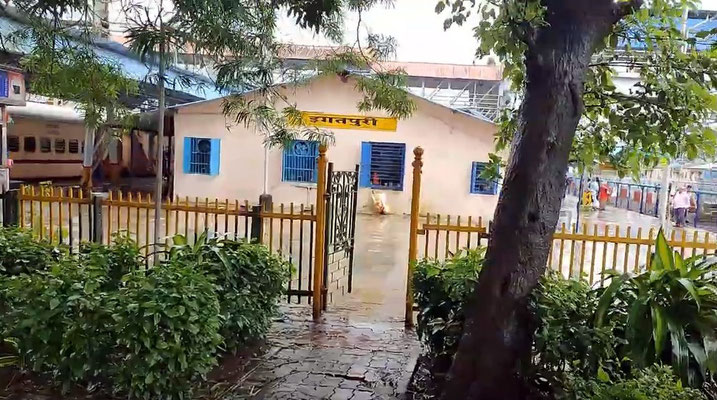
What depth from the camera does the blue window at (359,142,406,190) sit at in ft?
52.5

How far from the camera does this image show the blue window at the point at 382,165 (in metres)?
16.0

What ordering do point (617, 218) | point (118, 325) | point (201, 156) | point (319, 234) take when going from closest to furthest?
1. point (118, 325)
2. point (319, 234)
3. point (201, 156)
4. point (617, 218)

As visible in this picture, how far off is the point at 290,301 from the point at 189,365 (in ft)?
9.52

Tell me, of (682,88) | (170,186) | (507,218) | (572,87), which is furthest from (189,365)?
(170,186)

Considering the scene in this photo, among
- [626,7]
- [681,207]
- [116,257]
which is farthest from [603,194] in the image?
[116,257]

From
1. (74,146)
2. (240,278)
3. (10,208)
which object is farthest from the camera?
(74,146)

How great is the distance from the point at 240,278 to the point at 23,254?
1652mm

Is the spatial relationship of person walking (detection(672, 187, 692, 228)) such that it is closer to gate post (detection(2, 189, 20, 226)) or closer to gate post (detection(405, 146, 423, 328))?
gate post (detection(405, 146, 423, 328))

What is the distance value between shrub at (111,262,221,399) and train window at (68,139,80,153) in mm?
20940

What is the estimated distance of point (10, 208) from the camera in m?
6.26

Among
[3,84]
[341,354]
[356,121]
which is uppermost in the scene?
[356,121]

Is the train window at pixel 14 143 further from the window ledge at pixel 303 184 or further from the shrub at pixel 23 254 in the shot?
the shrub at pixel 23 254

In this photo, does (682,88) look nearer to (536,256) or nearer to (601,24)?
(601,24)

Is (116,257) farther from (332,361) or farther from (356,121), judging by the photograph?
(356,121)
